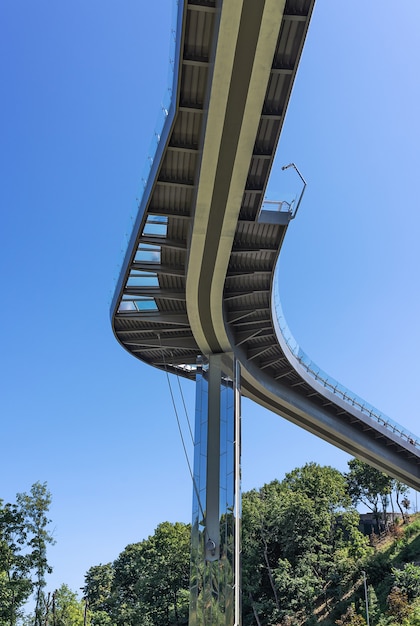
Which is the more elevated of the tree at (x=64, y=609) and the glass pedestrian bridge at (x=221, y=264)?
the glass pedestrian bridge at (x=221, y=264)

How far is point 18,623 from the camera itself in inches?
1201

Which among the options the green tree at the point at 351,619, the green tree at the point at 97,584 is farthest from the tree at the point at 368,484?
the green tree at the point at 97,584

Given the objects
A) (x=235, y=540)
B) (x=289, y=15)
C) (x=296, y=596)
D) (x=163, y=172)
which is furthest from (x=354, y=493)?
(x=289, y=15)

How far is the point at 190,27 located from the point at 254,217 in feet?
19.4

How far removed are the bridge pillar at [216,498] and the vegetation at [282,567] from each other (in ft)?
46.6

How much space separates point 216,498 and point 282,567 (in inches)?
811

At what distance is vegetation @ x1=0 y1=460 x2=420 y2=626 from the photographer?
3070 cm

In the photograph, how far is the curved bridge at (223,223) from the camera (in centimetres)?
1137

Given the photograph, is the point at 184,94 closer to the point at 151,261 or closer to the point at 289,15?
the point at 289,15

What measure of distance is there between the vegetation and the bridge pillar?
14.2 meters

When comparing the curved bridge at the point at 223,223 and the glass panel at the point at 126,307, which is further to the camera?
the glass panel at the point at 126,307

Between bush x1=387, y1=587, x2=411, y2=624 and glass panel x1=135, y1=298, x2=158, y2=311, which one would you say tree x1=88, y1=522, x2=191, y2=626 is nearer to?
bush x1=387, y1=587, x2=411, y2=624

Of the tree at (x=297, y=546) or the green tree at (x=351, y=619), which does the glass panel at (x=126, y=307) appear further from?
the tree at (x=297, y=546)

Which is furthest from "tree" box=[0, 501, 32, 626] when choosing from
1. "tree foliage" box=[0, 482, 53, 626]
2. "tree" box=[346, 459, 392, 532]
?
"tree" box=[346, 459, 392, 532]
